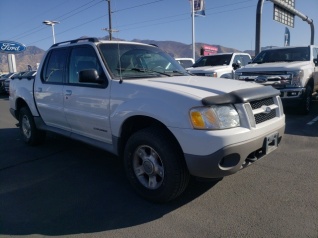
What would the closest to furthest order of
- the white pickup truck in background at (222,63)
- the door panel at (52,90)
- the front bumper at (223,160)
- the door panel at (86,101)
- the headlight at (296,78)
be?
1. the front bumper at (223,160)
2. the door panel at (86,101)
3. the door panel at (52,90)
4. the headlight at (296,78)
5. the white pickup truck in background at (222,63)

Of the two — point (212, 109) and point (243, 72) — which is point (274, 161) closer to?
point (212, 109)

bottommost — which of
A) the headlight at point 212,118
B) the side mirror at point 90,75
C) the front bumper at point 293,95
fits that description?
the front bumper at point 293,95

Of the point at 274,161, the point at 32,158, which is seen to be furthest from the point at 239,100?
the point at 32,158

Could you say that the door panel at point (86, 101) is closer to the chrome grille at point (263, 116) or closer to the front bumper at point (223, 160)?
Result: the front bumper at point (223, 160)

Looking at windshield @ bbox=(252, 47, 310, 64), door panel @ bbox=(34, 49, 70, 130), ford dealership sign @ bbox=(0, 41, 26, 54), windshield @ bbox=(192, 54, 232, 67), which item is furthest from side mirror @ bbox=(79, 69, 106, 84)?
ford dealership sign @ bbox=(0, 41, 26, 54)

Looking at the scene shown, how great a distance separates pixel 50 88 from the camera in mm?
4613

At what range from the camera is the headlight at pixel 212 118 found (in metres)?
2.67

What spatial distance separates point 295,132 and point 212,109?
4.07 m

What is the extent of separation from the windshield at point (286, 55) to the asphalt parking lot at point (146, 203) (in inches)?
186

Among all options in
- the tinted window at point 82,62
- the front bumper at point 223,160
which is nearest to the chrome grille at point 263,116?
the front bumper at point 223,160

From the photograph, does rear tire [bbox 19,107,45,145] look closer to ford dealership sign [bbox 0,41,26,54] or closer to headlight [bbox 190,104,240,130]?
headlight [bbox 190,104,240,130]

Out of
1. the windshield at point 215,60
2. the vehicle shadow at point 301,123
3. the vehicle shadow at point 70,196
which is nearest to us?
the vehicle shadow at point 70,196

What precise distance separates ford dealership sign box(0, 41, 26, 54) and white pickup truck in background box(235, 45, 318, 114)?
27242mm

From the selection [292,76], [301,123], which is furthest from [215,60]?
[301,123]
